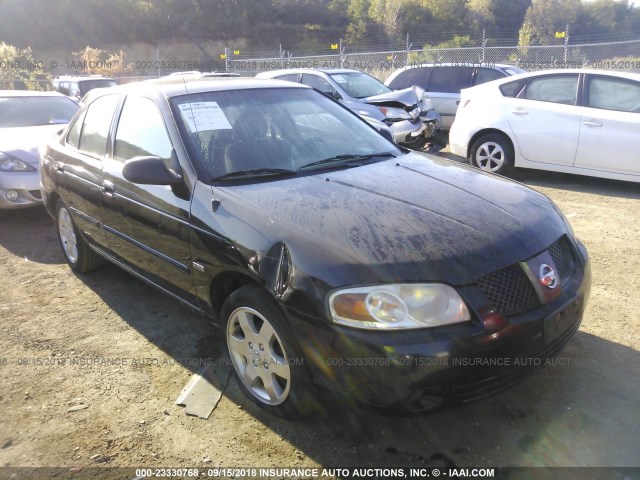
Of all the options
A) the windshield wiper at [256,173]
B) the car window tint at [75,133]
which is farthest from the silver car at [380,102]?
the windshield wiper at [256,173]

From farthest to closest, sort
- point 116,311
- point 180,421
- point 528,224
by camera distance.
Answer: point 116,311
point 180,421
point 528,224

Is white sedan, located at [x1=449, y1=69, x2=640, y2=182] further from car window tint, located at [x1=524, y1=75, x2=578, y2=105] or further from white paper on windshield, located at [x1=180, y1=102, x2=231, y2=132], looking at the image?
white paper on windshield, located at [x1=180, y1=102, x2=231, y2=132]

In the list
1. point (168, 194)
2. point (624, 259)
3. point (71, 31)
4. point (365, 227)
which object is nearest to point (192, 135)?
point (168, 194)

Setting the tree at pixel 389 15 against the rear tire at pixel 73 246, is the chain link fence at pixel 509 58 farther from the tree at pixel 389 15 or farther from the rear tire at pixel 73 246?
the tree at pixel 389 15

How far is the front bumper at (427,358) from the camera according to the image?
1.96 metres

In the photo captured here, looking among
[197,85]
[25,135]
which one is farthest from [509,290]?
[25,135]

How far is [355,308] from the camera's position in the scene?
6.63 feet

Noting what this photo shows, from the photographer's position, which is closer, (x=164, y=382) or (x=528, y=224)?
(x=528, y=224)

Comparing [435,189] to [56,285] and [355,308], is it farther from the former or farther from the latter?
[56,285]

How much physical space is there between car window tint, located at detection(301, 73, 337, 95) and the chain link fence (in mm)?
6805

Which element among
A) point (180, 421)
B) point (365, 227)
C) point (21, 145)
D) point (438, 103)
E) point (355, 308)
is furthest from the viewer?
point (438, 103)

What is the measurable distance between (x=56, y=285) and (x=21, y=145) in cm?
270

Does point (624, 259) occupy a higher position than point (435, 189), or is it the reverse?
point (435, 189)

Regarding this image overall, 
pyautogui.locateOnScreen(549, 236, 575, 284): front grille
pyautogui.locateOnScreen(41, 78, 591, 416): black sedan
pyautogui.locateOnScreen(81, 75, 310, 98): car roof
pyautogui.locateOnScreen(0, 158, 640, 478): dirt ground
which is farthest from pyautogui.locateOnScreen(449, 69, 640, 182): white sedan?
pyautogui.locateOnScreen(549, 236, 575, 284): front grille
